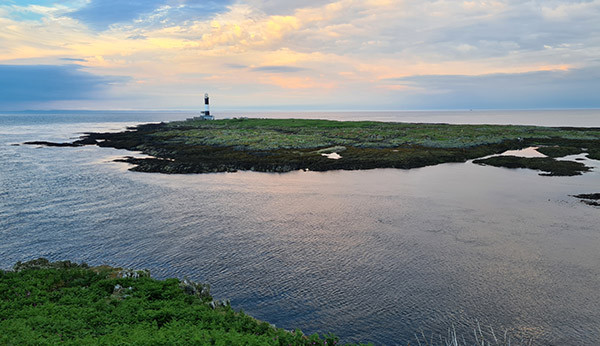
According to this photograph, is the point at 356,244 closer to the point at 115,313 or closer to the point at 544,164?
the point at 115,313

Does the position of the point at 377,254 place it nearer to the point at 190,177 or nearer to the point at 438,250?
the point at 438,250

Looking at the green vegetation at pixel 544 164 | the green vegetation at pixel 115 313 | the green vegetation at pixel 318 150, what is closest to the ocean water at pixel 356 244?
the green vegetation at pixel 544 164

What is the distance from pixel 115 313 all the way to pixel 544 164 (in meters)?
51.2

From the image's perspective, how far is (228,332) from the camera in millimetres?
11148

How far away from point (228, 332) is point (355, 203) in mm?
21598

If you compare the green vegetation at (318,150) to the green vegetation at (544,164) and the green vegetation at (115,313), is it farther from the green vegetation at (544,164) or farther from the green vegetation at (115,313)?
the green vegetation at (115,313)

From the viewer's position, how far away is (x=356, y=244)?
72.2ft

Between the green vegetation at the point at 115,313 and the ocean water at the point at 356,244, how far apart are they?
2.64 metres

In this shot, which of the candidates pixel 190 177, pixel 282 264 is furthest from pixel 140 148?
pixel 282 264

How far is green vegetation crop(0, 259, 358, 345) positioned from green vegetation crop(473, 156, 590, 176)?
42.7 m

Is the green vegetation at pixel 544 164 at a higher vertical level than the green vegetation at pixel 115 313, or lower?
higher

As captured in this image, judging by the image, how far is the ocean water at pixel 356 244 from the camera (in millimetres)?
14719

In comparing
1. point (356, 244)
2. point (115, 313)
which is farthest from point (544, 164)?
point (115, 313)

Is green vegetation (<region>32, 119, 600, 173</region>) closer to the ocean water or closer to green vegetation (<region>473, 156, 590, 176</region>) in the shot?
green vegetation (<region>473, 156, 590, 176</region>)
